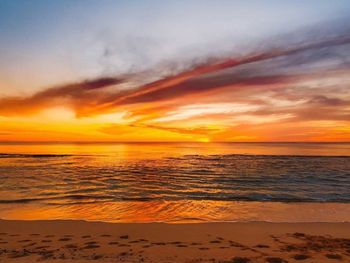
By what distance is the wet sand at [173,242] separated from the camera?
816cm

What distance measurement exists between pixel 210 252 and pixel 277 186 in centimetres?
1775

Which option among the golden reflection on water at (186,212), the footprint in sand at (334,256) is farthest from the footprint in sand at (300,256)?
the golden reflection on water at (186,212)

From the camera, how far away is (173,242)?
32.0 feet

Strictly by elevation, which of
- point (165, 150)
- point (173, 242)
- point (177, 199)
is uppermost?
point (165, 150)

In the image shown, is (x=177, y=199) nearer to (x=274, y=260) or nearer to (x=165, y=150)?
(x=274, y=260)

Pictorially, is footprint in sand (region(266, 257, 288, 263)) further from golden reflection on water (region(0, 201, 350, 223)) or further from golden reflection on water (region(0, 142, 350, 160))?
golden reflection on water (region(0, 142, 350, 160))

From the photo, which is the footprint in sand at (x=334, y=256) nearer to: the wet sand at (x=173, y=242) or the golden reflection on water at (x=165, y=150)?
the wet sand at (x=173, y=242)

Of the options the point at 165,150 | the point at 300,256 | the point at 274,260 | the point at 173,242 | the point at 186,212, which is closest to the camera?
the point at 274,260

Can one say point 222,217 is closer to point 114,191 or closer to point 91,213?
point 91,213

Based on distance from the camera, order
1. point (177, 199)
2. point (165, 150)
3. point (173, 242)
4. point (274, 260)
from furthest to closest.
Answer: point (165, 150) < point (177, 199) < point (173, 242) < point (274, 260)

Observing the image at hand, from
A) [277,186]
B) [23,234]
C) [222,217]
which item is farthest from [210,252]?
[277,186]

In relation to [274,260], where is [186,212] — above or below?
below

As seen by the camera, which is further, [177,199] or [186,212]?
[177,199]

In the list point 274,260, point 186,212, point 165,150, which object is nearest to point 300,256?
point 274,260
